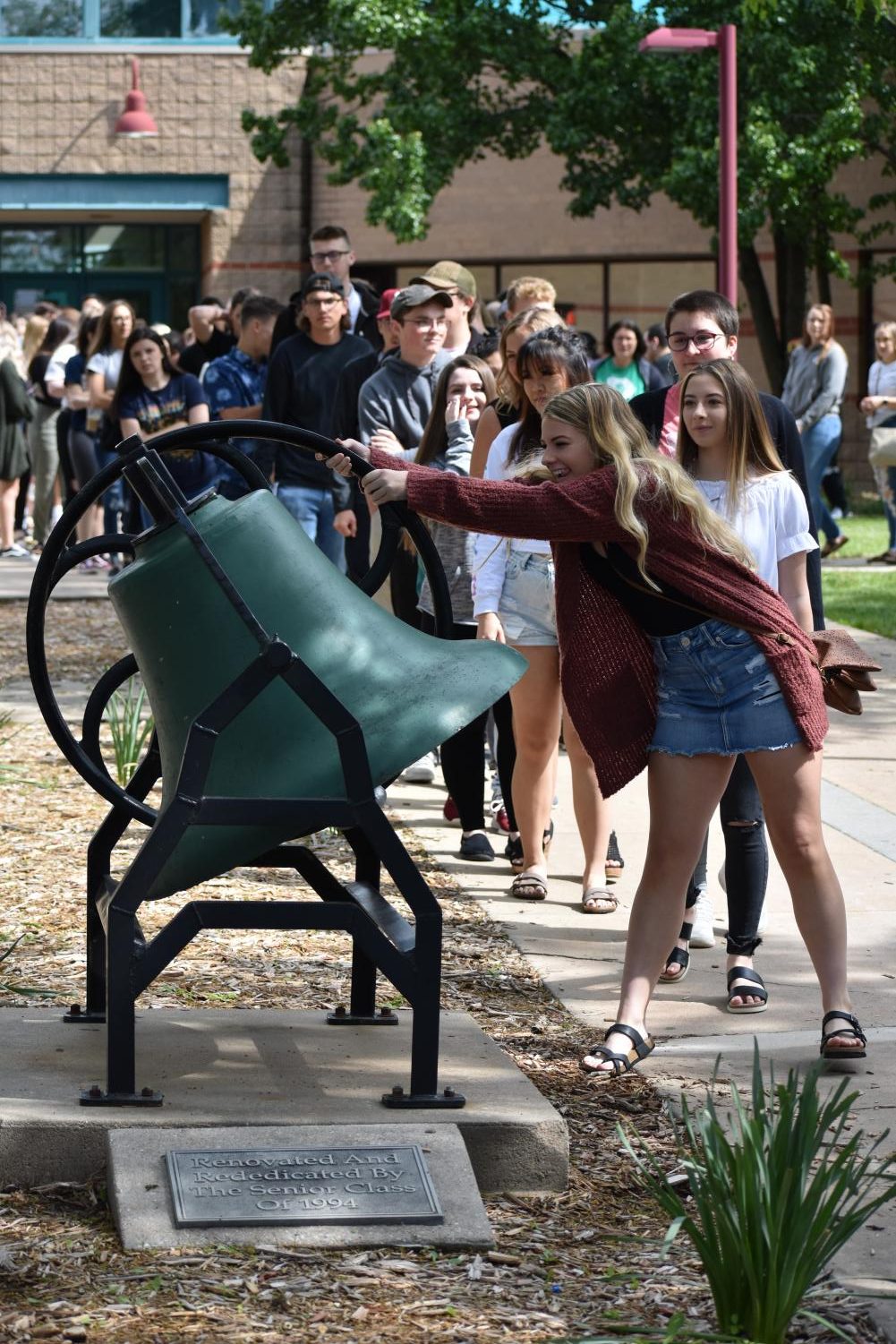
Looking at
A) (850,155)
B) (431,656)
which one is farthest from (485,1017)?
(850,155)

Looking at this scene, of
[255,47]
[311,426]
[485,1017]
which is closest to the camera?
[485,1017]

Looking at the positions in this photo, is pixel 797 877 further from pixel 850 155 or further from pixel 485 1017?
pixel 850 155

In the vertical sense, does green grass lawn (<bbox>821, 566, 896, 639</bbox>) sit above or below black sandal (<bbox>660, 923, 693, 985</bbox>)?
above

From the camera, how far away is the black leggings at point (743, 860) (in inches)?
210

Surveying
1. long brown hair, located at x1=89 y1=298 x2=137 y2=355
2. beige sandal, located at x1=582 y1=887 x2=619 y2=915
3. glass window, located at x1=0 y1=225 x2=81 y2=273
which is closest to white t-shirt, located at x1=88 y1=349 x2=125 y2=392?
long brown hair, located at x1=89 y1=298 x2=137 y2=355

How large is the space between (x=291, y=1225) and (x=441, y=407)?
4.10 metres

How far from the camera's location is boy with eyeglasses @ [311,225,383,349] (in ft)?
32.6

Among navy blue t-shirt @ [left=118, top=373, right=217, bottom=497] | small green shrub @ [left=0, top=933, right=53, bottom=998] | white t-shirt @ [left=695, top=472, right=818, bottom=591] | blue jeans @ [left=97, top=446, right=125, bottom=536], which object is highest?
navy blue t-shirt @ [left=118, top=373, right=217, bottom=497]

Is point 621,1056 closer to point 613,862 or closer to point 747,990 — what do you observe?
point 747,990

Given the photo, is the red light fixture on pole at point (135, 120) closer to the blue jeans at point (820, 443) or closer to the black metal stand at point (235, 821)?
the blue jeans at point (820, 443)

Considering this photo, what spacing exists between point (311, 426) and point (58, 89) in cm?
2250

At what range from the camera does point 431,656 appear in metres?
4.05

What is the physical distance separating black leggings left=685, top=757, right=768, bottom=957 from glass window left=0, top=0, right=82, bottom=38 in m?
26.9

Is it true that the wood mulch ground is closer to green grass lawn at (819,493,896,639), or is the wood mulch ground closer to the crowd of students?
the crowd of students
